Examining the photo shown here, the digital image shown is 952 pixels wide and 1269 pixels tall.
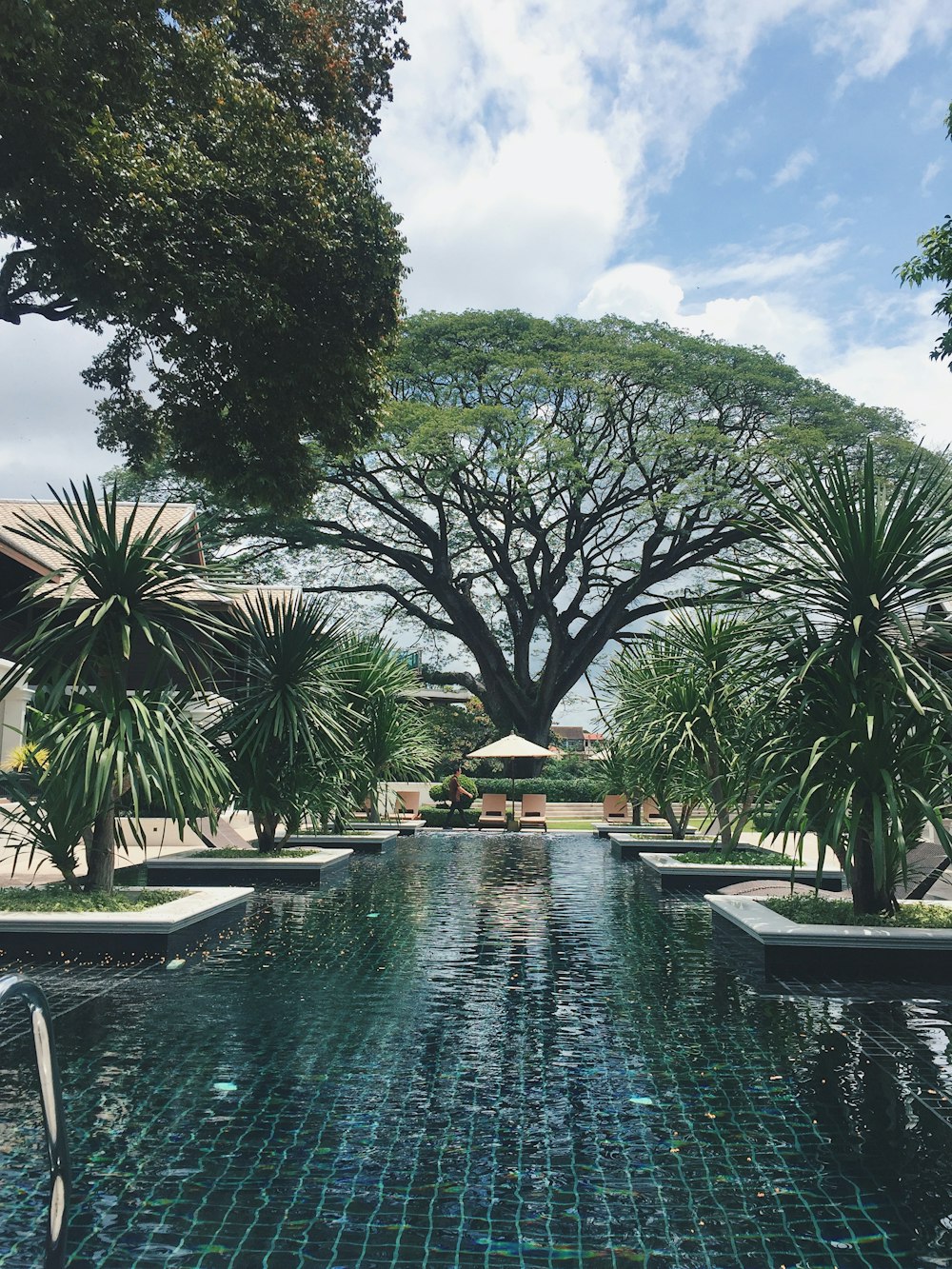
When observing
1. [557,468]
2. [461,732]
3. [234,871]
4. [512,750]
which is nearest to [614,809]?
[512,750]

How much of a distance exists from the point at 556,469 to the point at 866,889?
25.4 metres

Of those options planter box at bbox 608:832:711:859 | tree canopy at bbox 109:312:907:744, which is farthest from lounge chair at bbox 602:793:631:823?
tree canopy at bbox 109:312:907:744

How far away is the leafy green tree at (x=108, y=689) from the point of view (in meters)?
7.54

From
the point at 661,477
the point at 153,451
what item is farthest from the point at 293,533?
the point at 153,451

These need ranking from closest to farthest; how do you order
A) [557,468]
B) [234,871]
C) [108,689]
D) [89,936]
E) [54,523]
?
[89,936] → [54,523] → [108,689] → [234,871] → [557,468]

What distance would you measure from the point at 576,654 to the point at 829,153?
23562 millimetres

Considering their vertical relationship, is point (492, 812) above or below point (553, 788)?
below

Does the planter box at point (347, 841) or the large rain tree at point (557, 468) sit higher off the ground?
the large rain tree at point (557, 468)

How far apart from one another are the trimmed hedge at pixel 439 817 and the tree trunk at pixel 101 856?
1925 centimetres

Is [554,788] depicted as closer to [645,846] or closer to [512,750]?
[512,750]

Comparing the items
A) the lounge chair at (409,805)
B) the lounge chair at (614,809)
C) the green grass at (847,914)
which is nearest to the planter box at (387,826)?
the lounge chair at (409,805)

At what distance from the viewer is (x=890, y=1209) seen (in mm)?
3426

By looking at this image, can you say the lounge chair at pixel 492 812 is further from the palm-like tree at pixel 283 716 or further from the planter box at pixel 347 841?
the palm-like tree at pixel 283 716

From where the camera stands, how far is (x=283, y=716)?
11664 mm
